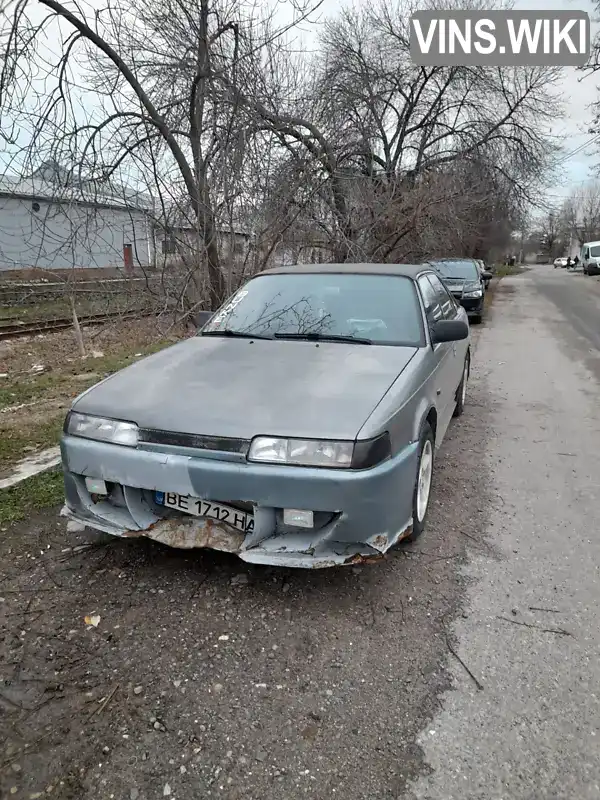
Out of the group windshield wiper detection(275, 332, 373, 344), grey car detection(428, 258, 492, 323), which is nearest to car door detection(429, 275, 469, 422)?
windshield wiper detection(275, 332, 373, 344)

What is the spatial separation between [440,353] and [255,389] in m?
1.58

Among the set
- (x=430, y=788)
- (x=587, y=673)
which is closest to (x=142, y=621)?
(x=430, y=788)

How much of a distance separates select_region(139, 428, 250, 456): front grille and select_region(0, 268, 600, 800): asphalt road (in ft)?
2.49

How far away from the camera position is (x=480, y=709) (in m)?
2.14

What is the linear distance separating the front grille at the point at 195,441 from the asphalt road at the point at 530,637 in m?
1.29

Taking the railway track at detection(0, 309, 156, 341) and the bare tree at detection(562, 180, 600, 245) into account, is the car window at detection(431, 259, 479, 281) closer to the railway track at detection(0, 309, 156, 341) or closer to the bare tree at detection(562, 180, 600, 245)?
the railway track at detection(0, 309, 156, 341)

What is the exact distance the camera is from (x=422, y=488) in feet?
11.0

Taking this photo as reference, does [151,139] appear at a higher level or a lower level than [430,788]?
higher

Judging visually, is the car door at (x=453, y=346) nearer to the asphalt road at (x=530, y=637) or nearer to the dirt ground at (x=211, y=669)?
the asphalt road at (x=530, y=637)

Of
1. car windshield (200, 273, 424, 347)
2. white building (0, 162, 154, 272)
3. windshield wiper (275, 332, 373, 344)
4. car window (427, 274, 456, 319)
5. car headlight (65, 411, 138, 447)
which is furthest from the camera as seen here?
A: white building (0, 162, 154, 272)

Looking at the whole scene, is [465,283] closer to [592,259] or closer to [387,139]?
[387,139]

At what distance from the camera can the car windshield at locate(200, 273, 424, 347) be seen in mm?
3785

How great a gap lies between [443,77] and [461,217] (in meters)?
8.11

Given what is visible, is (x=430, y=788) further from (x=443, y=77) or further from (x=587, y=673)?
(x=443, y=77)
